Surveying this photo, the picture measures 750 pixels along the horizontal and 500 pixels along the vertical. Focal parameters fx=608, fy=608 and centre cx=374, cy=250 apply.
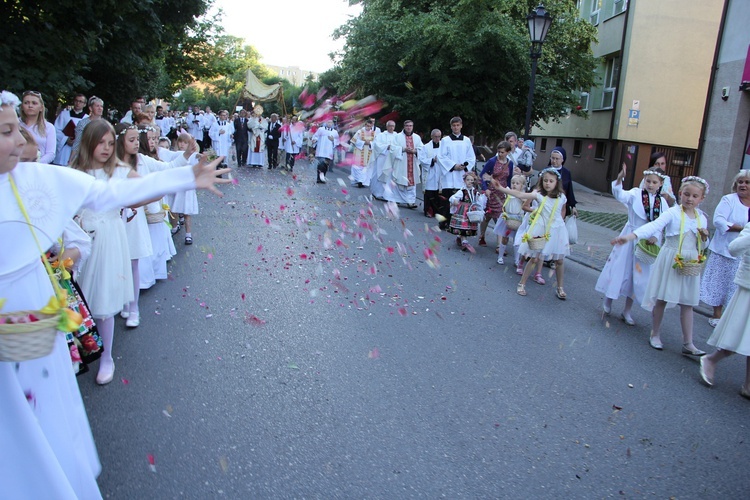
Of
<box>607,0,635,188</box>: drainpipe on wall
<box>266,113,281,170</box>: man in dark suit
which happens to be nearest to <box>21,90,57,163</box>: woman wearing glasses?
<box>266,113,281,170</box>: man in dark suit

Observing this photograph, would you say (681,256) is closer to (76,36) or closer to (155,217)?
(155,217)

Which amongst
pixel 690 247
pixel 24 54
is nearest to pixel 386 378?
pixel 690 247

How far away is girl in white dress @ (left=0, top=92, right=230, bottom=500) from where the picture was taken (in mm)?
2383

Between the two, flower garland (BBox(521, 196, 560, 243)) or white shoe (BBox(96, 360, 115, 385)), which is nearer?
white shoe (BBox(96, 360, 115, 385))

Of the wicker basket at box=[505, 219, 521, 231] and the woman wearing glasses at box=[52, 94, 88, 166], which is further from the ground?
the woman wearing glasses at box=[52, 94, 88, 166]

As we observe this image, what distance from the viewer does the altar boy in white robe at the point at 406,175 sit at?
621 inches

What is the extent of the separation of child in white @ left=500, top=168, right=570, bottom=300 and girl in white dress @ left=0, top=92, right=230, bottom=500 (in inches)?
220

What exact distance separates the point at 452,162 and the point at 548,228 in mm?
6293

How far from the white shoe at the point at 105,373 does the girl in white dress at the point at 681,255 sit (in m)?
4.62

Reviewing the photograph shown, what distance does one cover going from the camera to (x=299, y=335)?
5613 millimetres

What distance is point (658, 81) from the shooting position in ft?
72.4

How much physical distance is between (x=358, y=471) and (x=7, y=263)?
82.8 inches

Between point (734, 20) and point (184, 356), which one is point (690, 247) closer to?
point (184, 356)

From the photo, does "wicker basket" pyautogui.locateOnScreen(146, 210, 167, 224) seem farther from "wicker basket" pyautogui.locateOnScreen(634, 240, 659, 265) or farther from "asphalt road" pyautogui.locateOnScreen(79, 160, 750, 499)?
"wicker basket" pyautogui.locateOnScreen(634, 240, 659, 265)
